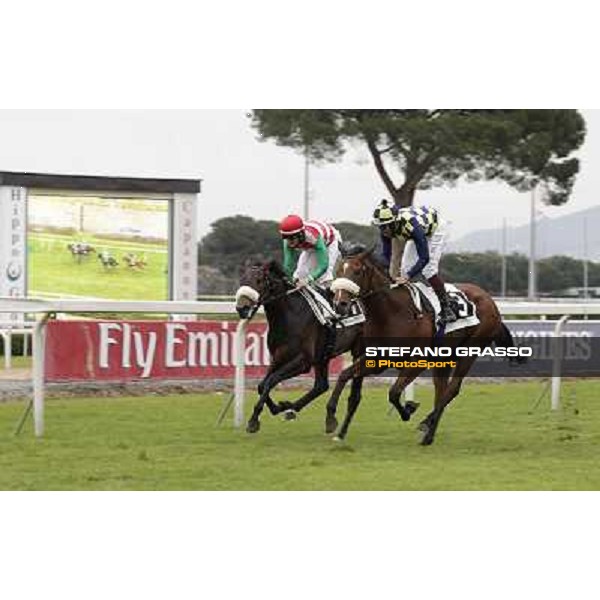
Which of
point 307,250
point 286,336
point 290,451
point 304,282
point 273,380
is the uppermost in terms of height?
point 307,250

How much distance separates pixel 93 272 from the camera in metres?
22.2

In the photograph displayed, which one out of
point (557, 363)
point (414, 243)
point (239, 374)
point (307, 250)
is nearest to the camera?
point (414, 243)

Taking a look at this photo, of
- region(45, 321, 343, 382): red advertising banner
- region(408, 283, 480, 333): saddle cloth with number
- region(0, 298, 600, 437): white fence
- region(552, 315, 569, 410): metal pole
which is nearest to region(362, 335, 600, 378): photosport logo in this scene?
region(552, 315, 569, 410): metal pole

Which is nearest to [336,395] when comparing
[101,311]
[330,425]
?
[330,425]

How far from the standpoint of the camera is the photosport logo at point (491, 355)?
9.37m

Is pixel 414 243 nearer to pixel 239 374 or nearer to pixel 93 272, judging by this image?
pixel 239 374

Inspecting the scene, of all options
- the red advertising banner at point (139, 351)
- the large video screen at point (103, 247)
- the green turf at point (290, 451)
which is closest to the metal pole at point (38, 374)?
the green turf at point (290, 451)

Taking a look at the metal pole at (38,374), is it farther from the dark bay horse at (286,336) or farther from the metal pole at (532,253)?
the metal pole at (532,253)

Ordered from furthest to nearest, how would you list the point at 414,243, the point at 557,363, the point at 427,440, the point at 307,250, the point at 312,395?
the point at 557,363 → the point at 307,250 → the point at 312,395 → the point at 414,243 → the point at 427,440

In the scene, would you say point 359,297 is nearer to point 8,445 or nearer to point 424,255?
point 424,255

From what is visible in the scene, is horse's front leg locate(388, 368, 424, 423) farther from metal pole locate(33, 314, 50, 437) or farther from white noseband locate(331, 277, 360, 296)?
metal pole locate(33, 314, 50, 437)

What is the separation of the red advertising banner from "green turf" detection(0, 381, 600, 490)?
399 mm

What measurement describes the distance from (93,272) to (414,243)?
1355cm

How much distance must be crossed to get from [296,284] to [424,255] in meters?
1.09
